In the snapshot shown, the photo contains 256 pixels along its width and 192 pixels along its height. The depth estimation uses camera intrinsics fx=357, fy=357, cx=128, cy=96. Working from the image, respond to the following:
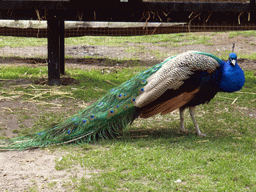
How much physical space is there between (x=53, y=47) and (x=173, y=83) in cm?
320

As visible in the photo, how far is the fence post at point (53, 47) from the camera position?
670cm

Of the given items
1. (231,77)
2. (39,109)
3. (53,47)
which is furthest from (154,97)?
(53,47)

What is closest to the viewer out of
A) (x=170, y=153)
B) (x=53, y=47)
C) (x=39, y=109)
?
(x=170, y=153)

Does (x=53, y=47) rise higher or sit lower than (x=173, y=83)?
higher

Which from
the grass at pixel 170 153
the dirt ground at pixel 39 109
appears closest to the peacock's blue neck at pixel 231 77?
the grass at pixel 170 153

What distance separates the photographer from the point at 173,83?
433cm

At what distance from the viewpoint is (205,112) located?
570 centimetres

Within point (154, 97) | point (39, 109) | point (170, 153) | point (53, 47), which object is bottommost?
point (170, 153)

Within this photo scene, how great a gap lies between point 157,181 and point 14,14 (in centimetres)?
476

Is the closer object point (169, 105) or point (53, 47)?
point (169, 105)

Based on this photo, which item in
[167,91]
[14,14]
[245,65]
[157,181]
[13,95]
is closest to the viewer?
[157,181]

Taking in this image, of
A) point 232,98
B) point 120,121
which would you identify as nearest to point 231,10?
point 232,98

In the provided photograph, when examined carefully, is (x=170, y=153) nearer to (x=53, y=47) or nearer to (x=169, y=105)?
(x=169, y=105)

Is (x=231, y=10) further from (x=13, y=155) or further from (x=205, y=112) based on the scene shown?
(x=13, y=155)
